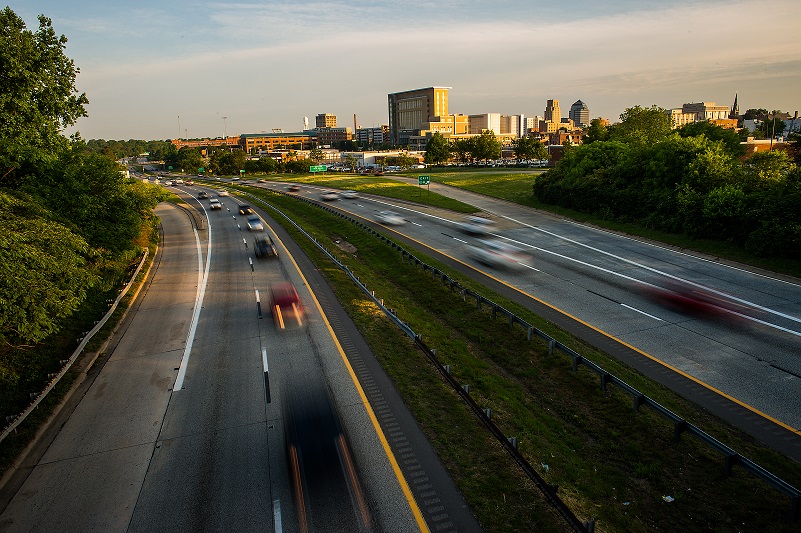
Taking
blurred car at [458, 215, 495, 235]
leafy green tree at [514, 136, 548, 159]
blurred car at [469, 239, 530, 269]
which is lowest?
blurred car at [469, 239, 530, 269]

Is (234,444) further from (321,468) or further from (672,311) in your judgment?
(672,311)

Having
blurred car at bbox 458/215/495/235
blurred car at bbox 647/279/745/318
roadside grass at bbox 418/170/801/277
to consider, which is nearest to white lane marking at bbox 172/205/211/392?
blurred car at bbox 647/279/745/318

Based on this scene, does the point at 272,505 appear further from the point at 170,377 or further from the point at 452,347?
the point at 452,347

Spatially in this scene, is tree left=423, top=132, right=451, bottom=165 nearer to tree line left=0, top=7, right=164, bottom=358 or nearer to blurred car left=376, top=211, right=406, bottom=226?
blurred car left=376, top=211, right=406, bottom=226

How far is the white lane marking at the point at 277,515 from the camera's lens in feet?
31.9

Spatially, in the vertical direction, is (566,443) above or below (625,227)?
below

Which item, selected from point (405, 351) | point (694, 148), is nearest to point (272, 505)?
point (405, 351)

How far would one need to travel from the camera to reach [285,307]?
76.0ft

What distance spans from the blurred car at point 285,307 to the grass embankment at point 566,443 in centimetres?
366

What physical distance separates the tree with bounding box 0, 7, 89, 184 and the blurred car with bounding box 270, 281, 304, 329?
476 inches

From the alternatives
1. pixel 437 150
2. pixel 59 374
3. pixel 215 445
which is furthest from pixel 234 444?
pixel 437 150

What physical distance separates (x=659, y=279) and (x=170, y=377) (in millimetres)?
26417

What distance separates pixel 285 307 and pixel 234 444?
35.4 ft

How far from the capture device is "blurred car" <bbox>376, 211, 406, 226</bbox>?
50594mm
